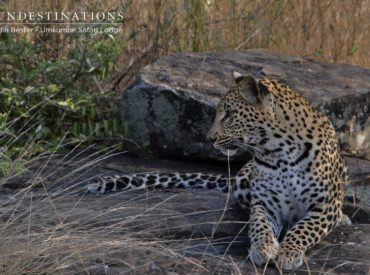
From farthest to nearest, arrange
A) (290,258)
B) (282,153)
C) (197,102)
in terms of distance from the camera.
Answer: (197,102), (282,153), (290,258)

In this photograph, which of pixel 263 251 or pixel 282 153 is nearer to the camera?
pixel 263 251

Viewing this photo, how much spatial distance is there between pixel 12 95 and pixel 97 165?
999mm

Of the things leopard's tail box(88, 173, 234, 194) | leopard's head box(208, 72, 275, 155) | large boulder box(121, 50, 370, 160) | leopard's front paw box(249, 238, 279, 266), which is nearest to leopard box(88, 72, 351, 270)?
leopard's head box(208, 72, 275, 155)

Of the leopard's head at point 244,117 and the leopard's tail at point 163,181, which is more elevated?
the leopard's head at point 244,117

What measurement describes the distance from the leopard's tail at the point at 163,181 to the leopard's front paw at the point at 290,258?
1592mm

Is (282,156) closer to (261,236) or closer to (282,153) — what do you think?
(282,153)

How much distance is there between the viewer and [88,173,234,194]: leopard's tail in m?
7.29

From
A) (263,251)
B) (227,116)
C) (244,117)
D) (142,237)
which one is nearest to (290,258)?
(263,251)

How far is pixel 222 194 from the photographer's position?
7.20 metres

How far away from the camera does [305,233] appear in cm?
597

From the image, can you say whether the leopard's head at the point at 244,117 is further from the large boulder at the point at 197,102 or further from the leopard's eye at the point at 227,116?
the large boulder at the point at 197,102

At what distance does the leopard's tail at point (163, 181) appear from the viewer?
7.29 meters

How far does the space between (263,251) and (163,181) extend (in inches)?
72.5

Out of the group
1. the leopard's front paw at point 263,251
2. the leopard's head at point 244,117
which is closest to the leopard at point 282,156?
the leopard's head at point 244,117
